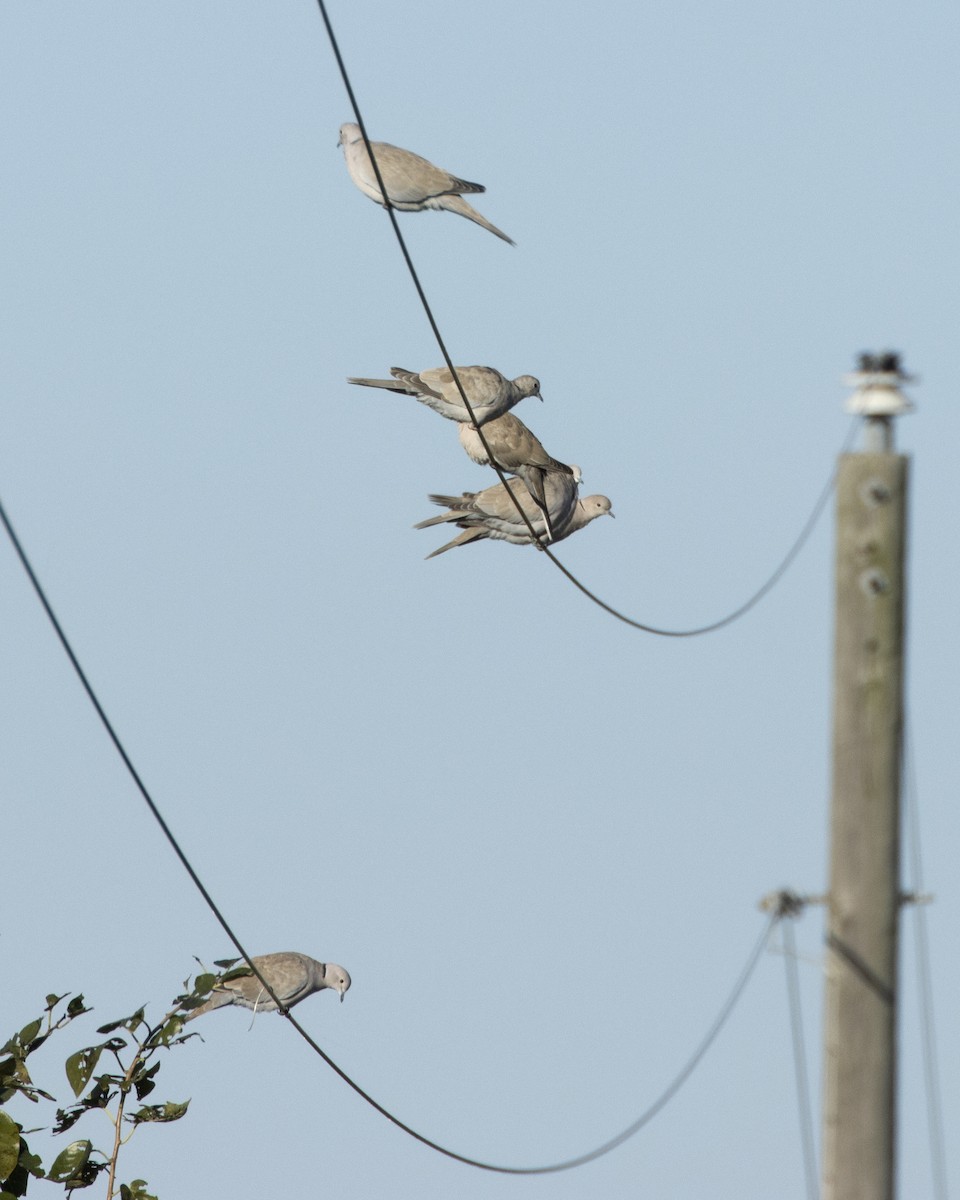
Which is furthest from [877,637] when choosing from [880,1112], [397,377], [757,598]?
[397,377]

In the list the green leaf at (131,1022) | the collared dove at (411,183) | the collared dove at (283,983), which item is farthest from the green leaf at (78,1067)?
the collared dove at (411,183)

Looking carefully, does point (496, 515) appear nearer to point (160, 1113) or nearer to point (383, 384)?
point (383, 384)

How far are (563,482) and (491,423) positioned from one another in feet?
1.91

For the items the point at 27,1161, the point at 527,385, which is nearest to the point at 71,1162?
the point at 27,1161

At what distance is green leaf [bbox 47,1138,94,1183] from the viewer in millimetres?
10109

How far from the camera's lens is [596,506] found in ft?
54.9

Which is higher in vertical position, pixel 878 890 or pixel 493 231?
pixel 493 231

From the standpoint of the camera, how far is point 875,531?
6961 millimetres

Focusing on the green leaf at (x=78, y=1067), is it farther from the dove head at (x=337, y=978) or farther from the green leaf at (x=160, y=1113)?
the dove head at (x=337, y=978)

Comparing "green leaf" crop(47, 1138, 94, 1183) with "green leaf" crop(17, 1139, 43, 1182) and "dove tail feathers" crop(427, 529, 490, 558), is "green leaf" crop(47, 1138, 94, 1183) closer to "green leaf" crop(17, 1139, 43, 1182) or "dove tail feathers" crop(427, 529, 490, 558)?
"green leaf" crop(17, 1139, 43, 1182)

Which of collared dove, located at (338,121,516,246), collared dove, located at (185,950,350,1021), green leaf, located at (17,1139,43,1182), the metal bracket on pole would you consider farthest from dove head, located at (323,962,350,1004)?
the metal bracket on pole

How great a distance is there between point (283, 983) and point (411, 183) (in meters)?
5.01

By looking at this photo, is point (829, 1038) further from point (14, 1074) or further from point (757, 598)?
point (14, 1074)

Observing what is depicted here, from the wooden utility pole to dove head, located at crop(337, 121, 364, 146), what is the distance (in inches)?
395
